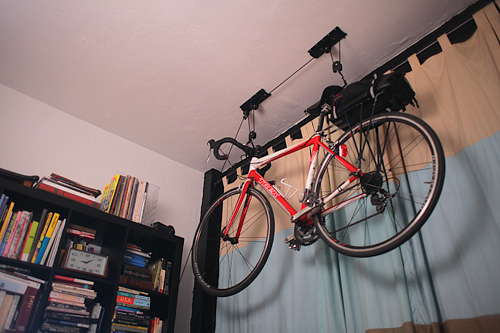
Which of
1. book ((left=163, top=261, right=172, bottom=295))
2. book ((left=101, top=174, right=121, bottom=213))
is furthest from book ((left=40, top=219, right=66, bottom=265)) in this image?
book ((left=163, top=261, right=172, bottom=295))

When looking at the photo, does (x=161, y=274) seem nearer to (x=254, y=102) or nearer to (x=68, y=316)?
(x=68, y=316)

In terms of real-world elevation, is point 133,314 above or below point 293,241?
below

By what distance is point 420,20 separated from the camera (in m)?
2.10

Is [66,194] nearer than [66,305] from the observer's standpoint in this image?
No

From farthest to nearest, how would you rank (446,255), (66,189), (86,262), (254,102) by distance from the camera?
(254,102)
(66,189)
(86,262)
(446,255)

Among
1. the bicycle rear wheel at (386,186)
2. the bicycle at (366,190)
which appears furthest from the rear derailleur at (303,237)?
the bicycle rear wheel at (386,186)

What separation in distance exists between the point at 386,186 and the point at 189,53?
1.50 meters

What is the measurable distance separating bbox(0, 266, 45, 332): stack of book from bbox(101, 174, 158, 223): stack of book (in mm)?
636

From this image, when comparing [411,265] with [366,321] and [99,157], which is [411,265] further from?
[99,157]

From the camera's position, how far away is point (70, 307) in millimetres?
1878

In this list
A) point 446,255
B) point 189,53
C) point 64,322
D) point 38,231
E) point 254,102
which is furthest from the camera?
point 254,102

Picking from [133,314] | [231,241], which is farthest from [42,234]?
[231,241]

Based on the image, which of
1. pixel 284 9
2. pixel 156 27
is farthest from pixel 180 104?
pixel 284 9

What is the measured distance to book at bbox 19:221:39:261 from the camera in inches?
72.9
